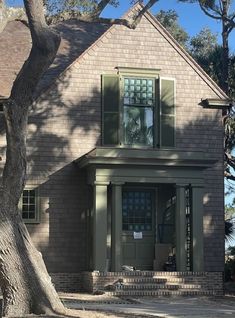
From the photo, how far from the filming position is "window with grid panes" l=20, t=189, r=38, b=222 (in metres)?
17.1

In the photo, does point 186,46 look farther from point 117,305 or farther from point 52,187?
point 117,305

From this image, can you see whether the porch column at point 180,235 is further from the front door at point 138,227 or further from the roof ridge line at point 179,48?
the roof ridge line at point 179,48

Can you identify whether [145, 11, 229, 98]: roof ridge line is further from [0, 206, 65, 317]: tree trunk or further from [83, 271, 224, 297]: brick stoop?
[0, 206, 65, 317]: tree trunk

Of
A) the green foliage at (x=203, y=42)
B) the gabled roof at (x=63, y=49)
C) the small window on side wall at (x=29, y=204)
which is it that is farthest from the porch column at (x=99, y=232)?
the green foliage at (x=203, y=42)

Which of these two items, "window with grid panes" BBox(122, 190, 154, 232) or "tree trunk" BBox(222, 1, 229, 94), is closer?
"window with grid panes" BBox(122, 190, 154, 232)

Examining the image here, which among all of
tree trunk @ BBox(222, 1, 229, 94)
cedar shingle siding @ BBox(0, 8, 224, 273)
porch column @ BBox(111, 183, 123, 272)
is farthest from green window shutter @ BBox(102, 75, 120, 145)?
tree trunk @ BBox(222, 1, 229, 94)

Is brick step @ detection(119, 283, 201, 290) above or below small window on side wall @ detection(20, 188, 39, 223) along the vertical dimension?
below

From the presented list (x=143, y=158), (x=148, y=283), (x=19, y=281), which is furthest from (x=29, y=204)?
(x=19, y=281)

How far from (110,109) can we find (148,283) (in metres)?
5.25

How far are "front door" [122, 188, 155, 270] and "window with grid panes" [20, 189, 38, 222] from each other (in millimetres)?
2647

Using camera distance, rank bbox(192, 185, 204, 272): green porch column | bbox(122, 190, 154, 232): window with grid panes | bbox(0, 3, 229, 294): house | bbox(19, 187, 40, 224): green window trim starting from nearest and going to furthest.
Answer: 1. bbox(0, 3, 229, 294): house
2. bbox(192, 185, 204, 272): green porch column
3. bbox(19, 187, 40, 224): green window trim
4. bbox(122, 190, 154, 232): window with grid panes

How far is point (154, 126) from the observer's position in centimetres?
1781

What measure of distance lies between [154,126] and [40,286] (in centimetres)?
892

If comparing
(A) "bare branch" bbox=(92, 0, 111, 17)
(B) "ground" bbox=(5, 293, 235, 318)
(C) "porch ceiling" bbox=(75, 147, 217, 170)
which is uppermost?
(A) "bare branch" bbox=(92, 0, 111, 17)
